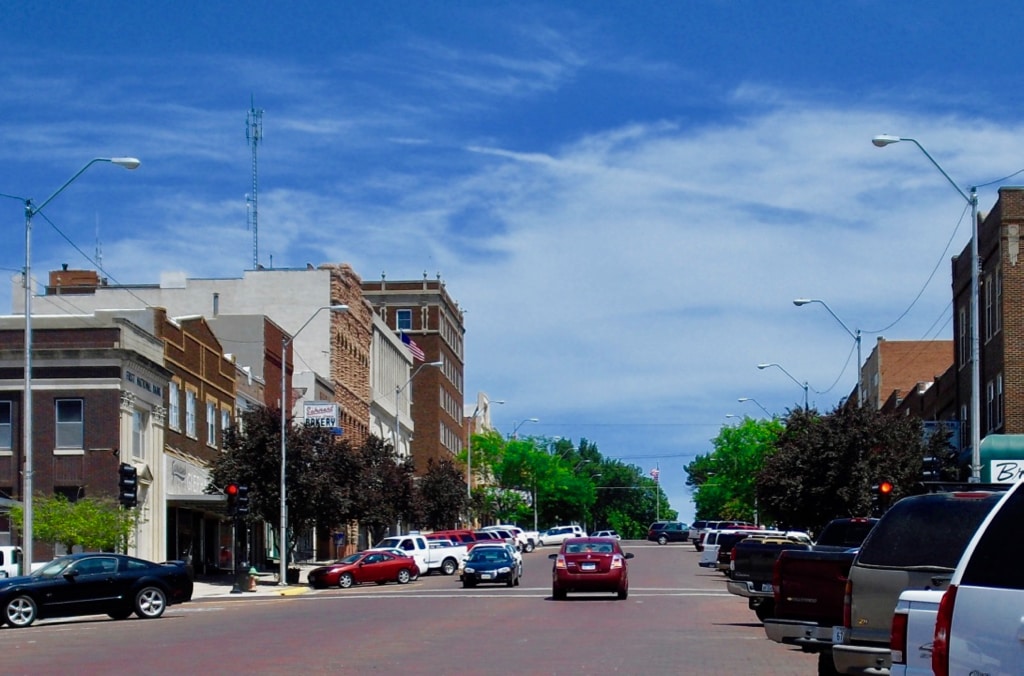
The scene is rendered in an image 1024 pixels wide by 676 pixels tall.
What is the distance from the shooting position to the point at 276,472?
55375mm

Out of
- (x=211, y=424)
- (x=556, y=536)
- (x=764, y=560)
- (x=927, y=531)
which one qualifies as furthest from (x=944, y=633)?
(x=556, y=536)

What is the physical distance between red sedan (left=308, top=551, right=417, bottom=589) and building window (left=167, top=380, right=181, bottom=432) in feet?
26.8

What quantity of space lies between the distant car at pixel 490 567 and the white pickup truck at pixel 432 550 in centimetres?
1375

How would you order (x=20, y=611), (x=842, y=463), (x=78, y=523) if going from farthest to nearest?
(x=842, y=463) → (x=78, y=523) → (x=20, y=611)

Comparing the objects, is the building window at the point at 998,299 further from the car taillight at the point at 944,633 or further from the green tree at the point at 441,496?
the green tree at the point at 441,496

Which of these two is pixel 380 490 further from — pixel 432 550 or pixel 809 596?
pixel 809 596

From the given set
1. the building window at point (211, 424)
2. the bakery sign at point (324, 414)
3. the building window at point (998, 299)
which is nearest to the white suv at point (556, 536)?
the bakery sign at point (324, 414)

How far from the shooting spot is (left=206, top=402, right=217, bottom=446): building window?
60.9 metres

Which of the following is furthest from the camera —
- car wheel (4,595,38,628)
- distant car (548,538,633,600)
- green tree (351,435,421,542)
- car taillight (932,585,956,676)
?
green tree (351,435,421,542)

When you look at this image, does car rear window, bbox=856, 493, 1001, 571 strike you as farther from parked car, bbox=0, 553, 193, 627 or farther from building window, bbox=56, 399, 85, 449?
building window, bbox=56, 399, 85, 449

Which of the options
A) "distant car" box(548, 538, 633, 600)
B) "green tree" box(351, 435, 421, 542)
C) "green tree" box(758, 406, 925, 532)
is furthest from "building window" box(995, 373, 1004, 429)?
"green tree" box(351, 435, 421, 542)

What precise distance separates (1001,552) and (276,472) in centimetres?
5014

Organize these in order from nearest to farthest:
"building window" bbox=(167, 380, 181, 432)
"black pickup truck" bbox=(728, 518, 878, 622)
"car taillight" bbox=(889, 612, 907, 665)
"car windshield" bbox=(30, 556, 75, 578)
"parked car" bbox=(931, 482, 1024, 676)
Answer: "parked car" bbox=(931, 482, 1024, 676) → "car taillight" bbox=(889, 612, 907, 665) → "black pickup truck" bbox=(728, 518, 878, 622) → "car windshield" bbox=(30, 556, 75, 578) → "building window" bbox=(167, 380, 181, 432)

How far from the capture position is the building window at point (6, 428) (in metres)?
47.8
